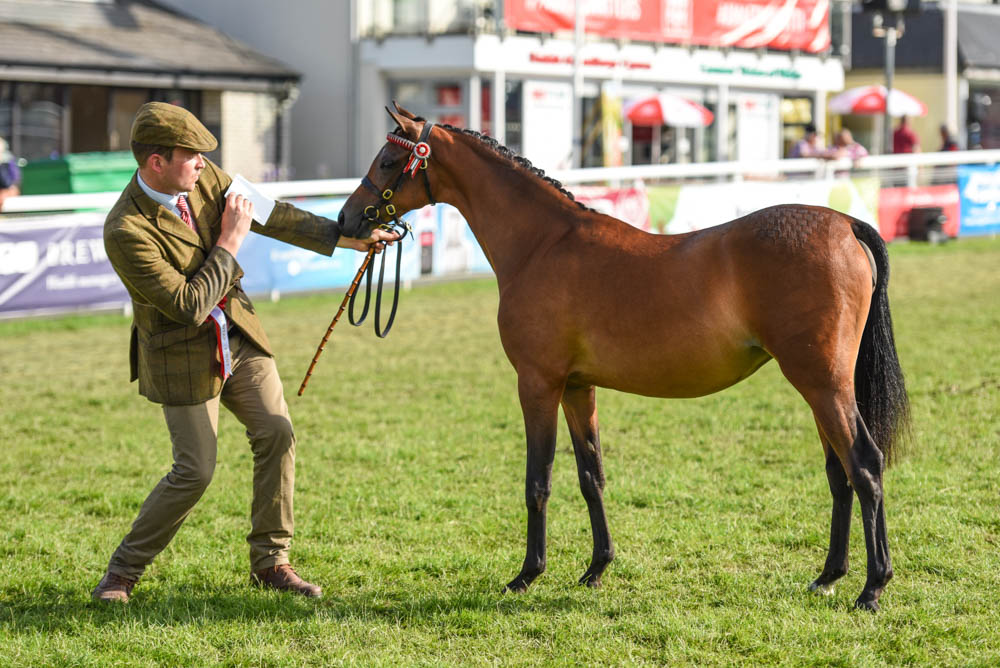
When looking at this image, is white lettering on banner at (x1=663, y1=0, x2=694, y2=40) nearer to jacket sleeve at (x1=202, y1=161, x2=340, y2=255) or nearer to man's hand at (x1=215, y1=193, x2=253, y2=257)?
jacket sleeve at (x1=202, y1=161, x2=340, y2=255)

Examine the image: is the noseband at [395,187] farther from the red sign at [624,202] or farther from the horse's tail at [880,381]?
the red sign at [624,202]

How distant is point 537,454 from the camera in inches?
195

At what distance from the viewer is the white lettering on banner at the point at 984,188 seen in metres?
19.5

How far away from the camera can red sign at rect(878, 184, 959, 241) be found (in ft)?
61.7

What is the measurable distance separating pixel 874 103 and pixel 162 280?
79.4 ft

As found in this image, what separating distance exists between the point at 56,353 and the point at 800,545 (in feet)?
26.8

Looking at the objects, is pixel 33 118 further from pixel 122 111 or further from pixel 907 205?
pixel 907 205

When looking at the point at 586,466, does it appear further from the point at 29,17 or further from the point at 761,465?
the point at 29,17

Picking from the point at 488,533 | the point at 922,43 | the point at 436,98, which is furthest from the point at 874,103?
the point at 488,533

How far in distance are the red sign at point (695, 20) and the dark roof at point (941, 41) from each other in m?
1.84

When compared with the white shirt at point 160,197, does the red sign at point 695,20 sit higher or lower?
higher

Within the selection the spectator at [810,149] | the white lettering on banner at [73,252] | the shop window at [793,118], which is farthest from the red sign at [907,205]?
the shop window at [793,118]

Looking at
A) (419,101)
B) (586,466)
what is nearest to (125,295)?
(586,466)

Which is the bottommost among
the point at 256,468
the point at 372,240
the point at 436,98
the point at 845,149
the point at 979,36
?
the point at 256,468
